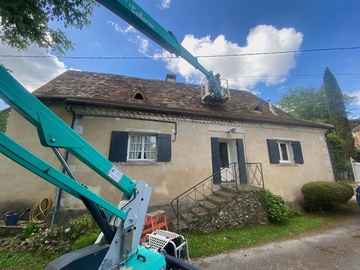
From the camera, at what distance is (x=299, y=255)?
154 inches

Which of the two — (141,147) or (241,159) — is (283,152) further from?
(141,147)

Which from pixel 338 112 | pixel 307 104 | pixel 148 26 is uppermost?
pixel 307 104

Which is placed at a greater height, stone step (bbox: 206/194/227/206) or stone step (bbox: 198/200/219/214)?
stone step (bbox: 206/194/227/206)

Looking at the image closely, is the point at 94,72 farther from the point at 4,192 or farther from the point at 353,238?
the point at 353,238

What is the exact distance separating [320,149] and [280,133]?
2588 mm

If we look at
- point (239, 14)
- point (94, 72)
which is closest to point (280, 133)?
point (239, 14)

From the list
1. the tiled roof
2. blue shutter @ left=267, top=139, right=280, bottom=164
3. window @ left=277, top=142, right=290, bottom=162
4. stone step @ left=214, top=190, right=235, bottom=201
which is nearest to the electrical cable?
the tiled roof

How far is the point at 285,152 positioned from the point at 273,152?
1226 millimetres

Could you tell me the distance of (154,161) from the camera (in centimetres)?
626

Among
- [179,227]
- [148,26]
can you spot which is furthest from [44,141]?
[179,227]

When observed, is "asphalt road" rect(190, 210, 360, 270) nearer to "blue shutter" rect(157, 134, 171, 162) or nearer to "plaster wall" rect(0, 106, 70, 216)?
"blue shutter" rect(157, 134, 171, 162)

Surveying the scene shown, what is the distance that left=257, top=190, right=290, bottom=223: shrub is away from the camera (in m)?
5.69

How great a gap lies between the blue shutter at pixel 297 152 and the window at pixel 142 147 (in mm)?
7057

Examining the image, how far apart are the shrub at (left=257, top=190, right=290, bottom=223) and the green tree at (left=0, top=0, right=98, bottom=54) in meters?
8.24
